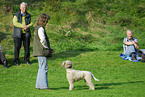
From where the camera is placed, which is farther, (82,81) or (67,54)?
(67,54)

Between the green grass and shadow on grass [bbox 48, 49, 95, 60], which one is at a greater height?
the green grass

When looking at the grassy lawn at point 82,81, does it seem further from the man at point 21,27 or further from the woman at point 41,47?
the man at point 21,27

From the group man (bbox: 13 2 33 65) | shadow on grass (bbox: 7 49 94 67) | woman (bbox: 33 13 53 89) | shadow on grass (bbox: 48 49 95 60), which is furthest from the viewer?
shadow on grass (bbox: 48 49 95 60)

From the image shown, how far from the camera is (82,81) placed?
293 inches

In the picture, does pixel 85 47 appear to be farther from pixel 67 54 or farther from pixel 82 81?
pixel 82 81

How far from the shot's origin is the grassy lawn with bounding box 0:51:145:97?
5570 millimetres

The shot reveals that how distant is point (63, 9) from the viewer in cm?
1894

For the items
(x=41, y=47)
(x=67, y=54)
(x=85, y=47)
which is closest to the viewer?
(x=41, y=47)

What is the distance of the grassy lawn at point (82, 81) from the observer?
5570 millimetres

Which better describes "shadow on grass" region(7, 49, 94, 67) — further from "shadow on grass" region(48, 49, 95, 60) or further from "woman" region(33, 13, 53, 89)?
"woman" region(33, 13, 53, 89)

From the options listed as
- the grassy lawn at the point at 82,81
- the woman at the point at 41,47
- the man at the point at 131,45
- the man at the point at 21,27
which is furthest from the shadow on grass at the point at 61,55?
the woman at the point at 41,47

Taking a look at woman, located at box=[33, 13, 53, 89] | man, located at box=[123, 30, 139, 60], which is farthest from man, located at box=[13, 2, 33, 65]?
man, located at box=[123, 30, 139, 60]

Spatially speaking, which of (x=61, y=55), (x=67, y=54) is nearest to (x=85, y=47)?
(x=67, y=54)

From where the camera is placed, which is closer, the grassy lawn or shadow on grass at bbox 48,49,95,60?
the grassy lawn
